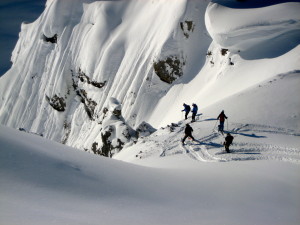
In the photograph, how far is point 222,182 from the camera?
7.39 metres

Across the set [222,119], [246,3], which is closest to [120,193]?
[222,119]

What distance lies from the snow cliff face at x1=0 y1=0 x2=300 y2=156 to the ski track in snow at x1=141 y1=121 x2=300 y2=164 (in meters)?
1.10

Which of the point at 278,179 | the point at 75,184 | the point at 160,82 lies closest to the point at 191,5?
the point at 160,82

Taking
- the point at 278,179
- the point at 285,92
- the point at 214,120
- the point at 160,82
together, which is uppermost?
the point at 160,82

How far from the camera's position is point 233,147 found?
486 inches

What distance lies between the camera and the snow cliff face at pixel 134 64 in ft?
79.6

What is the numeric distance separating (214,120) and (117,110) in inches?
735

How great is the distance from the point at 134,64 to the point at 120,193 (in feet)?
143

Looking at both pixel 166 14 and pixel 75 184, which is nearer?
pixel 75 184

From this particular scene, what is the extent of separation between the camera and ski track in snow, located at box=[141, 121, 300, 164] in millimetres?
11078

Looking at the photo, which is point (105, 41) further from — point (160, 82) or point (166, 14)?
point (160, 82)

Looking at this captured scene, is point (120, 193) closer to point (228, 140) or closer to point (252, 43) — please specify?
point (228, 140)

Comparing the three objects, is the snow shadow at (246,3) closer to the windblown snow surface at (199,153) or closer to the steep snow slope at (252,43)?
the windblown snow surface at (199,153)

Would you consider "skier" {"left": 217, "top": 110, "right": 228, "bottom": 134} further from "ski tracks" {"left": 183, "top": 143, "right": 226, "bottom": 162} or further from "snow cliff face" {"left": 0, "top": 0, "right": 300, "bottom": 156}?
"snow cliff face" {"left": 0, "top": 0, "right": 300, "bottom": 156}
